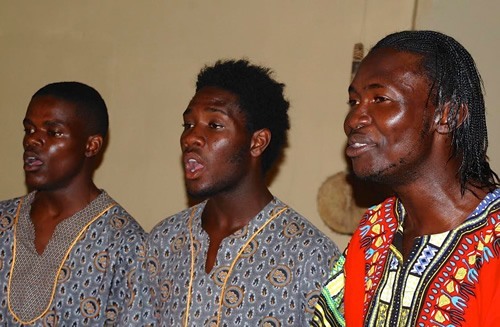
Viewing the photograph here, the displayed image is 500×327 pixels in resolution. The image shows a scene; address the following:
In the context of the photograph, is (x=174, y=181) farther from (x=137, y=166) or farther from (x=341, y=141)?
(x=341, y=141)

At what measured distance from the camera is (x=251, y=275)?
A: 3385 millimetres

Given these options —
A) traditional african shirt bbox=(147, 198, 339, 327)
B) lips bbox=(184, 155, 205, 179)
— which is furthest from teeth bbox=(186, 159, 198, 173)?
traditional african shirt bbox=(147, 198, 339, 327)

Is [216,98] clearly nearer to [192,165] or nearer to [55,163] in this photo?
[192,165]

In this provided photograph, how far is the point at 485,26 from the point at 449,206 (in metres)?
1.85

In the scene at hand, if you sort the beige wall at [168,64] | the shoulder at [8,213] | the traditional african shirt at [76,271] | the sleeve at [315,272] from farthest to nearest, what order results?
the beige wall at [168,64] → the shoulder at [8,213] → the traditional african shirt at [76,271] → the sleeve at [315,272]

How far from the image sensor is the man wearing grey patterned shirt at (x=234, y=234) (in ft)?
10.9

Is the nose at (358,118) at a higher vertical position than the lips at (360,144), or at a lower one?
higher

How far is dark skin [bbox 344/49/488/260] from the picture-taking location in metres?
2.56

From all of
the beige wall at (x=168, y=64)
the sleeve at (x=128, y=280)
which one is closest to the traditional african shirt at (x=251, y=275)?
the sleeve at (x=128, y=280)

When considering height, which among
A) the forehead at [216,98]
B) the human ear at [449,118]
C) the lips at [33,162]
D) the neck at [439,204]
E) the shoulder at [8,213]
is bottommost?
the shoulder at [8,213]

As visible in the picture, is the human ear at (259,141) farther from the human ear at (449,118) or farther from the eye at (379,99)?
the human ear at (449,118)

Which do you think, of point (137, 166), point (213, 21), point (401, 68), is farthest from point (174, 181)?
point (401, 68)

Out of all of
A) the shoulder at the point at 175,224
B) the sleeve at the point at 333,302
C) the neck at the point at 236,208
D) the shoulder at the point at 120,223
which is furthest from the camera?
the shoulder at the point at 120,223

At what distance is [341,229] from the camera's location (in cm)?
446
